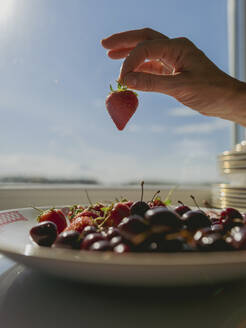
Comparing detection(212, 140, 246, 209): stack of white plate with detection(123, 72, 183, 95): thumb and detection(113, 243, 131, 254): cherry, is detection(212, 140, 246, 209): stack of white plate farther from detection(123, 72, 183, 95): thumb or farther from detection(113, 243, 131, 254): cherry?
detection(113, 243, 131, 254): cherry

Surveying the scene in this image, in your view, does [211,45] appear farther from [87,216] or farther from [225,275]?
[225,275]

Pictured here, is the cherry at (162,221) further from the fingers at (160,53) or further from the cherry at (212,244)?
the fingers at (160,53)

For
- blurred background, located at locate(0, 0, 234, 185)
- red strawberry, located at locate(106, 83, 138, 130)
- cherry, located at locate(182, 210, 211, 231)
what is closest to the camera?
cherry, located at locate(182, 210, 211, 231)

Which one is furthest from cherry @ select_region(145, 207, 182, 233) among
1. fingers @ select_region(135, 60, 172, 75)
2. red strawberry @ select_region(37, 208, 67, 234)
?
fingers @ select_region(135, 60, 172, 75)

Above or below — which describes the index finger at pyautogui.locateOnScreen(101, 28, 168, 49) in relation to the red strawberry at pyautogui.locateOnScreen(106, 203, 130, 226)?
above

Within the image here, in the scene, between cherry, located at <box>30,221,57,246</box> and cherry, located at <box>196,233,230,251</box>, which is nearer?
cherry, located at <box>196,233,230,251</box>

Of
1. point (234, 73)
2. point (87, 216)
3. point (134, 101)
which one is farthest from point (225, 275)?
point (234, 73)

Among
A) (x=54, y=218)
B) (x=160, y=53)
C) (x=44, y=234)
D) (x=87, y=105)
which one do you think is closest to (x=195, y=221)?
(x=44, y=234)

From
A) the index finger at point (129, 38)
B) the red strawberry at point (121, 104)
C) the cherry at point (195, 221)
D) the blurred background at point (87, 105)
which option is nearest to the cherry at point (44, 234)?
the cherry at point (195, 221)
